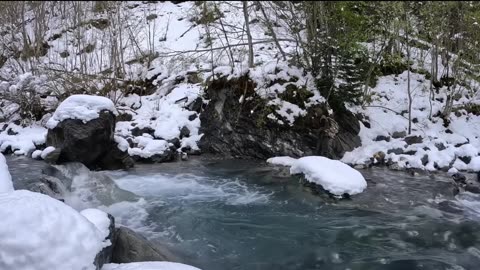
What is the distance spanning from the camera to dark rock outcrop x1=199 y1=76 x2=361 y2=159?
8.84 meters

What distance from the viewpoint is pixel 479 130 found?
9469 mm

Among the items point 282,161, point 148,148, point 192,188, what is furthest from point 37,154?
point 282,161

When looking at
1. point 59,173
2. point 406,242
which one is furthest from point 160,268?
point 59,173

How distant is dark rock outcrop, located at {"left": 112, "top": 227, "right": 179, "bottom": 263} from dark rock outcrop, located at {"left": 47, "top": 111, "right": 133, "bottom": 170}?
3.63 m

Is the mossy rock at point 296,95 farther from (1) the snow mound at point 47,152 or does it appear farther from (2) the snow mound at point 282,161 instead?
(1) the snow mound at point 47,152

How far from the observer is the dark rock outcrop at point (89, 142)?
7.64 metres

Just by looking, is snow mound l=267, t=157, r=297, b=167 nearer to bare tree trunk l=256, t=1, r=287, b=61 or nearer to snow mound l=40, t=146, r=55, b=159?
bare tree trunk l=256, t=1, r=287, b=61

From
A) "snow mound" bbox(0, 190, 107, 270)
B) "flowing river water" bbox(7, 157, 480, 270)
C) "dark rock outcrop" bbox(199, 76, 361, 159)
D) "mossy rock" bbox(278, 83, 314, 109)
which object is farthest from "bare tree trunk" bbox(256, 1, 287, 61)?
"snow mound" bbox(0, 190, 107, 270)

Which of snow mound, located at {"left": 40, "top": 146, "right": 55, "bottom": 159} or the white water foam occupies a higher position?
snow mound, located at {"left": 40, "top": 146, "right": 55, "bottom": 159}

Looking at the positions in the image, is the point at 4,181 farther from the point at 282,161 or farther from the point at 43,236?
the point at 282,161

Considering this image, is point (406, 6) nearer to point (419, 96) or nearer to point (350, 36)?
point (350, 36)

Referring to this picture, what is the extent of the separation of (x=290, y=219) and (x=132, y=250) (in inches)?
97.9

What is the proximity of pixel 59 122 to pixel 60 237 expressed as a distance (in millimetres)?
5143

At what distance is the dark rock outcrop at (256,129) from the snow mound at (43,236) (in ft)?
19.0
